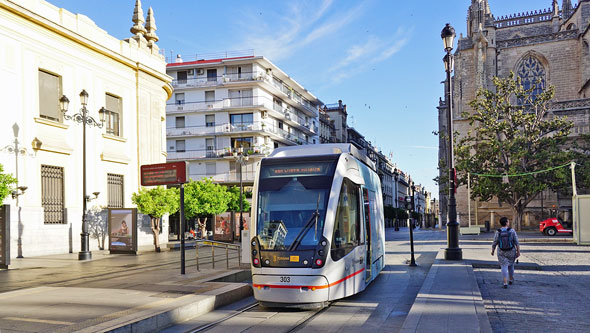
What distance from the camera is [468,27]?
196ft

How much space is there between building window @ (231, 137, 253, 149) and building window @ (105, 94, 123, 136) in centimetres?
2687

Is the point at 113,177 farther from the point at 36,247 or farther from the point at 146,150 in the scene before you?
the point at 36,247

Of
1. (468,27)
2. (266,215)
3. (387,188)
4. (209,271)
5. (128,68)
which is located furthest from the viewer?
(387,188)

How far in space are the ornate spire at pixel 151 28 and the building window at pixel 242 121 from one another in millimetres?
24418

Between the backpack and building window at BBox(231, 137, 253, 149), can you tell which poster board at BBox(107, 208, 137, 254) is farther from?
building window at BBox(231, 137, 253, 149)

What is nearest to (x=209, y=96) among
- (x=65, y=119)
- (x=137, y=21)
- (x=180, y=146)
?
(x=180, y=146)

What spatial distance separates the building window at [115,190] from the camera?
86.5 ft

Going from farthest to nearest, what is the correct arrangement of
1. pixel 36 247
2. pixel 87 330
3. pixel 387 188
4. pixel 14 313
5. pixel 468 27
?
1. pixel 387 188
2. pixel 468 27
3. pixel 36 247
4. pixel 14 313
5. pixel 87 330

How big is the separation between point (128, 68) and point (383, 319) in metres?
24.0

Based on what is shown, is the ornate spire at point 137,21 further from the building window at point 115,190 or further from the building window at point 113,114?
the building window at point 115,190

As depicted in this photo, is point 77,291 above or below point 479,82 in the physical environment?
below

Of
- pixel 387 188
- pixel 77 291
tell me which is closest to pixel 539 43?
pixel 77 291

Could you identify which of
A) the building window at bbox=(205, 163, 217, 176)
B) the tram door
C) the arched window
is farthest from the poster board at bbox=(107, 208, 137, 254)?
the arched window

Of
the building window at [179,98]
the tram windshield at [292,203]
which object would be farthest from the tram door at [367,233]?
the building window at [179,98]
